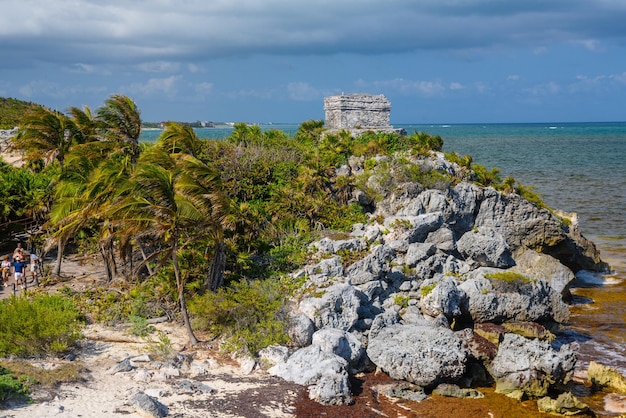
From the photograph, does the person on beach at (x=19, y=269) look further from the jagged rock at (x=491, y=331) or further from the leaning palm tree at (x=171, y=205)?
the jagged rock at (x=491, y=331)

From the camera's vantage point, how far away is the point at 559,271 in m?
20.2

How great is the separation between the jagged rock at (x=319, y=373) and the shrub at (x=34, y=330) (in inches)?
181

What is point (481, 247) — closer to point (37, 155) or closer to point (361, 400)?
point (361, 400)

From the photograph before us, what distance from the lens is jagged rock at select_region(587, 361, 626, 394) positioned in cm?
1434

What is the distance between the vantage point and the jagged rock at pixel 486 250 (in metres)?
19.7

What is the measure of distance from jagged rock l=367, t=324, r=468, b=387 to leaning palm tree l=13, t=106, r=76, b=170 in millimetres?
14110

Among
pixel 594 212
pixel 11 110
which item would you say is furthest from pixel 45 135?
pixel 11 110

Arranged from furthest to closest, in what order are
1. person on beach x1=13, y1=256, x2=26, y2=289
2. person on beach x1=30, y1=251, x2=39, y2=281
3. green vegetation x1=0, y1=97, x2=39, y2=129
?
green vegetation x1=0, y1=97, x2=39, y2=129 < person on beach x1=30, y1=251, x2=39, y2=281 < person on beach x1=13, y1=256, x2=26, y2=289

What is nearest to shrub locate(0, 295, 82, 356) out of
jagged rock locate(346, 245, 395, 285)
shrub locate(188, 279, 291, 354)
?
shrub locate(188, 279, 291, 354)

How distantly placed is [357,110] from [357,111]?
0.20 ft

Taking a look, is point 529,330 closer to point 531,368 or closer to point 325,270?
point 531,368

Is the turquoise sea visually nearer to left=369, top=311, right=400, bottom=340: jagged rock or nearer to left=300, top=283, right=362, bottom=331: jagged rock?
left=369, top=311, right=400, bottom=340: jagged rock

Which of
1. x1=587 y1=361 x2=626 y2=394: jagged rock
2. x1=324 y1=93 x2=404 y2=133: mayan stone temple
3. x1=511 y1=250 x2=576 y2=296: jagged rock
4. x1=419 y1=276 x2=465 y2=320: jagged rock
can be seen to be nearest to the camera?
x1=587 y1=361 x2=626 y2=394: jagged rock

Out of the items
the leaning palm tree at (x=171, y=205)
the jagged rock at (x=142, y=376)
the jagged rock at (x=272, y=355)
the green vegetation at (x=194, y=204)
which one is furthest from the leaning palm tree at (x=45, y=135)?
the jagged rock at (x=272, y=355)
